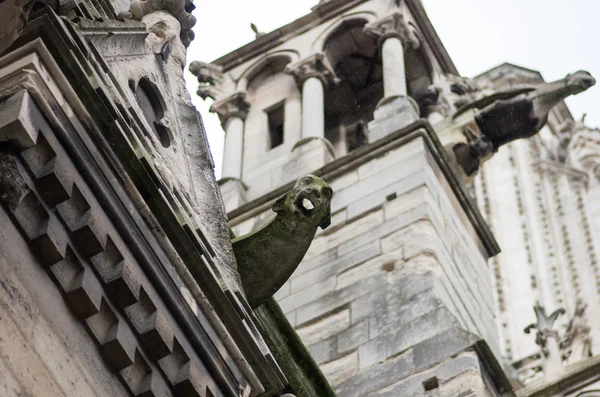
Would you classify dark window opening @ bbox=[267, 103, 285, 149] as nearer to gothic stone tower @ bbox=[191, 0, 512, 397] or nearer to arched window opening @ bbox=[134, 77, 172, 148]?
gothic stone tower @ bbox=[191, 0, 512, 397]

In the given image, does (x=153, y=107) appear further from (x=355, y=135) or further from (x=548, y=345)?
(x=548, y=345)

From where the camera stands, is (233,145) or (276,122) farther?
(276,122)

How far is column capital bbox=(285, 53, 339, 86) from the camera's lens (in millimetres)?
19859

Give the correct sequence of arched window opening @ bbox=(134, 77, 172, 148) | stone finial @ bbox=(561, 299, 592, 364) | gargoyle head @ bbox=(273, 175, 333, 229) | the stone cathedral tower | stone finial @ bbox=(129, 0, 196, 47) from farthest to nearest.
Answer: stone finial @ bbox=(561, 299, 592, 364), the stone cathedral tower, stone finial @ bbox=(129, 0, 196, 47), arched window opening @ bbox=(134, 77, 172, 148), gargoyle head @ bbox=(273, 175, 333, 229)

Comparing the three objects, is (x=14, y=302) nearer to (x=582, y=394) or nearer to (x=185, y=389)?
(x=185, y=389)

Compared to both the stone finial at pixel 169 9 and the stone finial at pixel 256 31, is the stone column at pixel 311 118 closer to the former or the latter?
the stone finial at pixel 256 31

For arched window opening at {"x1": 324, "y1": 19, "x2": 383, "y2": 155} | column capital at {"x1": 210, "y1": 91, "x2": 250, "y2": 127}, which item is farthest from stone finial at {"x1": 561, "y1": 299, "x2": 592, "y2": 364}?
column capital at {"x1": 210, "y1": 91, "x2": 250, "y2": 127}

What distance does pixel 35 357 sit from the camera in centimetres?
569

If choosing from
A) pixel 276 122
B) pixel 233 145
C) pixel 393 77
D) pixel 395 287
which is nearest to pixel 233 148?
pixel 233 145

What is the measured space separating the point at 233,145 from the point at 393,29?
2.22 metres

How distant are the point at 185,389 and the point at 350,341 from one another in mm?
7080

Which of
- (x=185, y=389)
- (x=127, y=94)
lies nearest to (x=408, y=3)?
(x=127, y=94)

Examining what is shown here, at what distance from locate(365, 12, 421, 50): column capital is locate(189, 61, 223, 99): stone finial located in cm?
207

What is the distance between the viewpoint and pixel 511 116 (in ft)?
56.5
